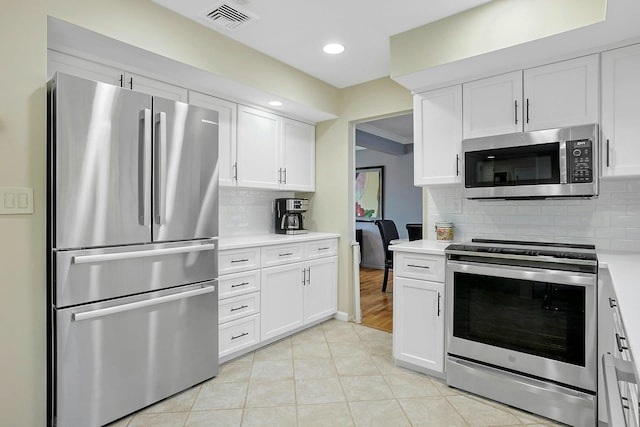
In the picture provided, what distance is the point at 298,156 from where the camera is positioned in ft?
12.5

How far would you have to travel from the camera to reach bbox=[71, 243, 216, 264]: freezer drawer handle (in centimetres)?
184

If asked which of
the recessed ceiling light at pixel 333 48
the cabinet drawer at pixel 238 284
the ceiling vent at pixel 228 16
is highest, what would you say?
the recessed ceiling light at pixel 333 48

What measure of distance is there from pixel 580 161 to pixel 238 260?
2.37 meters

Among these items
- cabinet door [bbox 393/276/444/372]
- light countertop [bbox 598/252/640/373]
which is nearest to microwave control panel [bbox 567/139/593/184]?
light countertop [bbox 598/252/640/373]

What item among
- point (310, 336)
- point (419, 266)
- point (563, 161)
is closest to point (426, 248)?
point (419, 266)

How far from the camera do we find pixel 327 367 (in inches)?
106

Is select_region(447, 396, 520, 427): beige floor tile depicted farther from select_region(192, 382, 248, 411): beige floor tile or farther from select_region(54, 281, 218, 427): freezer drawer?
select_region(54, 281, 218, 427): freezer drawer

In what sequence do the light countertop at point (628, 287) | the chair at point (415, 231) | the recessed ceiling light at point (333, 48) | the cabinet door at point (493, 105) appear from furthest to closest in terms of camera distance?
the chair at point (415, 231) → the recessed ceiling light at point (333, 48) → the cabinet door at point (493, 105) → the light countertop at point (628, 287)

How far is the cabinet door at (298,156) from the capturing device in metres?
3.65

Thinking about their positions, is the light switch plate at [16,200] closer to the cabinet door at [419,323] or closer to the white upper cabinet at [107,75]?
the white upper cabinet at [107,75]

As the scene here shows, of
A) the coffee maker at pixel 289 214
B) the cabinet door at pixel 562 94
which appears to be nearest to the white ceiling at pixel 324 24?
the cabinet door at pixel 562 94

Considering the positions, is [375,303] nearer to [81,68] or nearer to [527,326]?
[527,326]

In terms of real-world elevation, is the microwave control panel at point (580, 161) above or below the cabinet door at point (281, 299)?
above

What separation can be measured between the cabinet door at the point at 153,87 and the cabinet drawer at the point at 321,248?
1.67 metres
